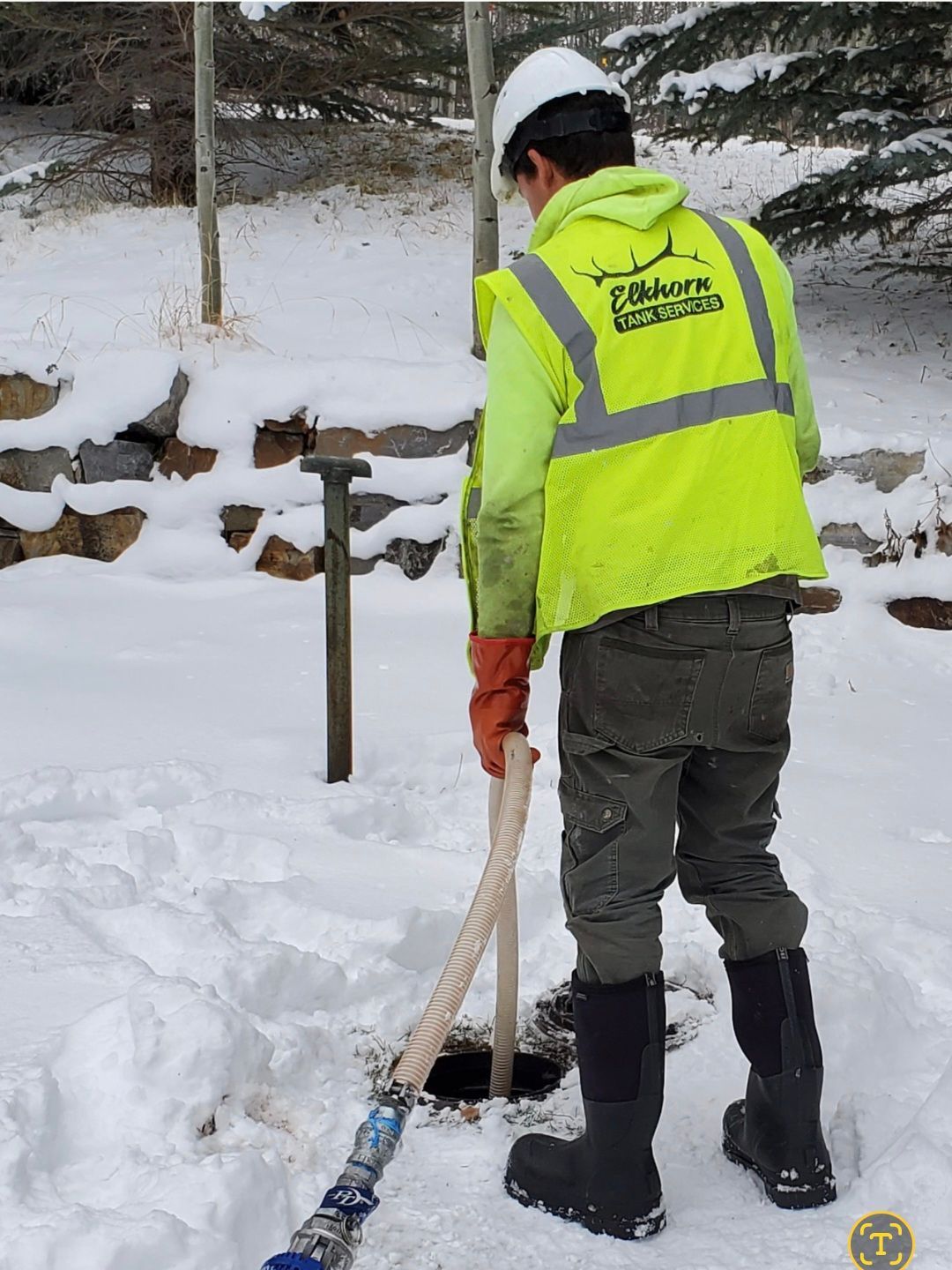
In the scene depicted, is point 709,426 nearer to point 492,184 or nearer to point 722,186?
point 492,184

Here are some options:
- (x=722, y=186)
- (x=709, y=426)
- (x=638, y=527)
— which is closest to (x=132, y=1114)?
(x=638, y=527)

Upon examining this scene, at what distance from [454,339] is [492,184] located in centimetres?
549

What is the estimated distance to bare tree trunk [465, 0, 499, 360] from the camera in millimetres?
6848

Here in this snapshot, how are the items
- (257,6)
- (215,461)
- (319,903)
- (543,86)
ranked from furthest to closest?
(257,6)
(215,461)
(319,903)
(543,86)

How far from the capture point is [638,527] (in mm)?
1986

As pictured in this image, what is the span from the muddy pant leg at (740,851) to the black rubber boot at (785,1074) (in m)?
0.05

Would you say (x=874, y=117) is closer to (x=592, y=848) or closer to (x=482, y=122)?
(x=482, y=122)

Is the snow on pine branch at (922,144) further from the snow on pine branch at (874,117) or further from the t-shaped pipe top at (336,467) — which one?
the t-shaped pipe top at (336,467)

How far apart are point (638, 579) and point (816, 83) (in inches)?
243

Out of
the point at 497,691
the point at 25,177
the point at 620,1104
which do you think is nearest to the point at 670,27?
the point at 497,691

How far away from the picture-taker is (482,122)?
693 centimetres

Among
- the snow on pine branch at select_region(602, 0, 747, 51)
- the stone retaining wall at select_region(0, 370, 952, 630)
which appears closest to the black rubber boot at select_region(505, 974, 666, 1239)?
the stone retaining wall at select_region(0, 370, 952, 630)

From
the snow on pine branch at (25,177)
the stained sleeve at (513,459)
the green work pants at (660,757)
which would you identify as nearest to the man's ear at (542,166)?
the stained sleeve at (513,459)

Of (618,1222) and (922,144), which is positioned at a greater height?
(922,144)
